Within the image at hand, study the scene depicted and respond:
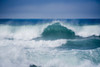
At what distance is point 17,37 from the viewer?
13.3 m

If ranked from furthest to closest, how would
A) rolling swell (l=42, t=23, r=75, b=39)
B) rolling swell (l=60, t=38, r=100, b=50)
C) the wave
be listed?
1. the wave
2. rolling swell (l=42, t=23, r=75, b=39)
3. rolling swell (l=60, t=38, r=100, b=50)

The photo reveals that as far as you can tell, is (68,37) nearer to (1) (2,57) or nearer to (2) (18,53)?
(2) (18,53)

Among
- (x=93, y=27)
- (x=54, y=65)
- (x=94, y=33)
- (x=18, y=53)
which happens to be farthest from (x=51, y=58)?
(x=93, y=27)

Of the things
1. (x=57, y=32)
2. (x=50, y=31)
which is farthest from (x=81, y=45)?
(x=50, y=31)

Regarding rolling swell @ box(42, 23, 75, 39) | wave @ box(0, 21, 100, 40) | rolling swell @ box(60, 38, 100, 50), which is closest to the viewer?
rolling swell @ box(60, 38, 100, 50)

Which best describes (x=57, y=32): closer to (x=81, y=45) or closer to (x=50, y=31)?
(x=50, y=31)

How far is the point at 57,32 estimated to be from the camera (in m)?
13.7

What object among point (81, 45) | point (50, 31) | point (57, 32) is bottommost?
point (81, 45)

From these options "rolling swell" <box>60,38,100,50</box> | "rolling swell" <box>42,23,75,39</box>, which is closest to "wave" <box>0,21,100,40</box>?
"rolling swell" <box>42,23,75,39</box>

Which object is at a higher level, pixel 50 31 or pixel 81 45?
pixel 50 31

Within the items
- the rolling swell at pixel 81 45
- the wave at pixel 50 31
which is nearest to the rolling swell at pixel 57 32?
the wave at pixel 50 31

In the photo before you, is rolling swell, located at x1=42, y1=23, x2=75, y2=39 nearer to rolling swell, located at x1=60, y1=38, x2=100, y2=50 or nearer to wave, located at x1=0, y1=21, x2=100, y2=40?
wave, located at x1=0, y1=21, x2=100, y2=40

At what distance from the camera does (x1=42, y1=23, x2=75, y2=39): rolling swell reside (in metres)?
12.9

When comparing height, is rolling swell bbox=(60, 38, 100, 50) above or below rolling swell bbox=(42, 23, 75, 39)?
below
